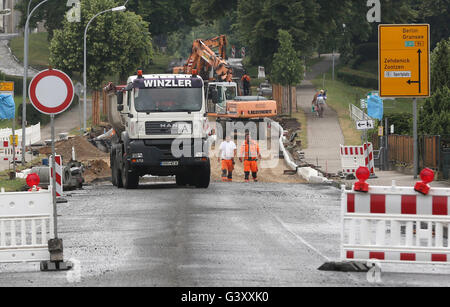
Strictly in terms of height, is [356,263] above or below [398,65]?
below

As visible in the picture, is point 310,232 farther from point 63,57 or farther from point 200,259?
point 63,57

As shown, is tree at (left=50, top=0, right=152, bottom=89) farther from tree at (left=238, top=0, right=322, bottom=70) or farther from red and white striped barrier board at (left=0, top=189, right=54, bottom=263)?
red and white striped barrier board at (left=0, top=189, right=54, bottom=263)

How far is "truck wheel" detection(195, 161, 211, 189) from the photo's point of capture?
2784 cm

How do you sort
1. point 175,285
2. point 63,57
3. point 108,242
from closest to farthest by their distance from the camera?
point 175,285, point 108,242, point 63,57

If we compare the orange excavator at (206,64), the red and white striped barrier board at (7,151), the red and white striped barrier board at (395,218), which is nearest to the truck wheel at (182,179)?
the red and white striped barrier board at (7,151)

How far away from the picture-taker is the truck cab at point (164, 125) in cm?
2698

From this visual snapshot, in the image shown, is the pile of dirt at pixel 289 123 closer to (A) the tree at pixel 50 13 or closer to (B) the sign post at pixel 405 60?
(B) the sign post at pixel 405 60

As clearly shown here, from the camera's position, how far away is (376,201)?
1241 centimetres

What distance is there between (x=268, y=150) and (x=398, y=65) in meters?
17.9

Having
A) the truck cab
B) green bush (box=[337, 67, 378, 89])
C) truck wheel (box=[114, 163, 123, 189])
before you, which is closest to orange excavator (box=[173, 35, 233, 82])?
truck wheel (box=[114, 163, 123, 189])

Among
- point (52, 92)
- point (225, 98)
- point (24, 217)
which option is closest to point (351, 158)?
point (225, 98)

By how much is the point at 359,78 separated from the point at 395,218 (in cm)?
7284

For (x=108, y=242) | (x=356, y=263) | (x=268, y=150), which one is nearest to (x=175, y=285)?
(x=356, y=263)

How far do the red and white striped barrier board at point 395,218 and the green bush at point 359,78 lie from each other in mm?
71992
